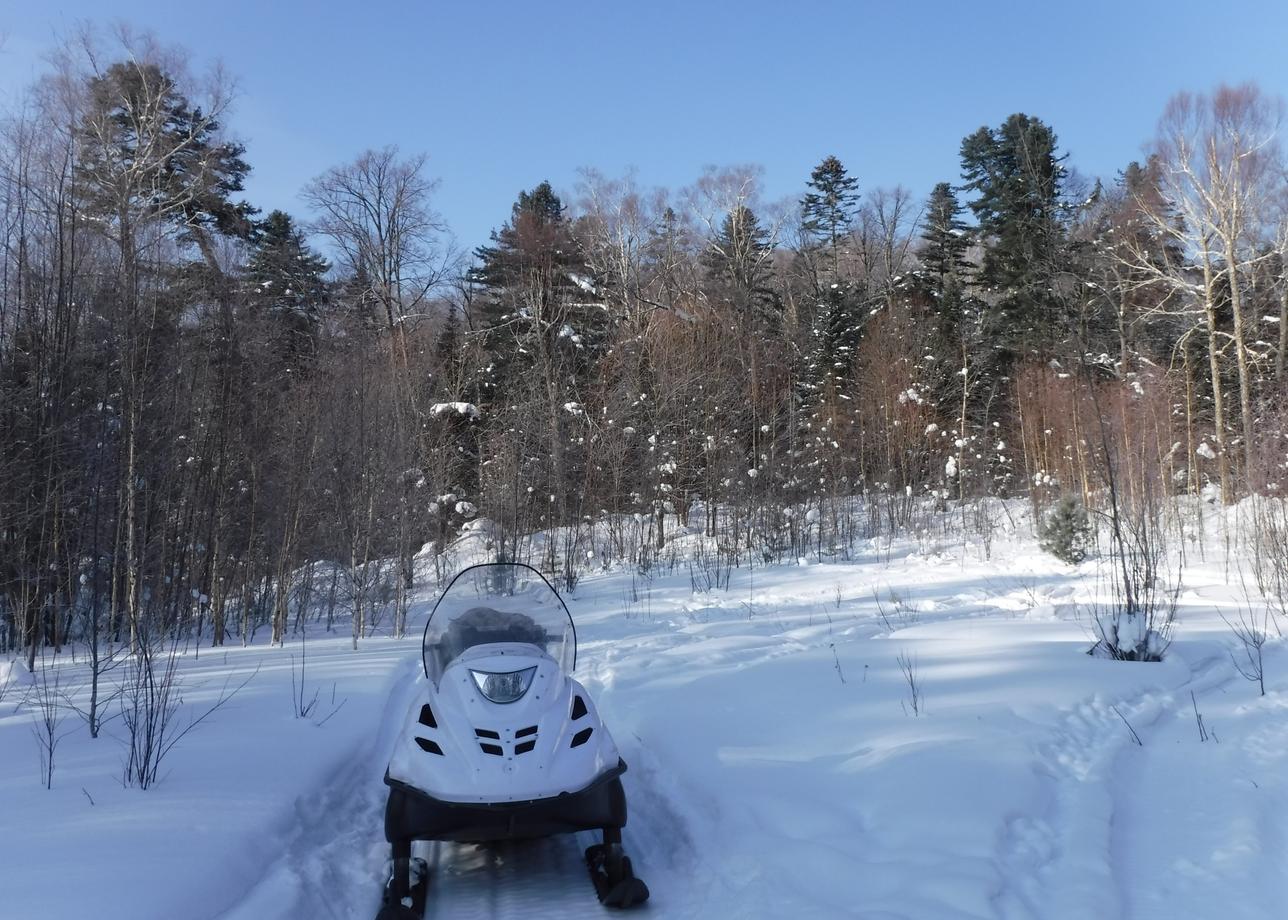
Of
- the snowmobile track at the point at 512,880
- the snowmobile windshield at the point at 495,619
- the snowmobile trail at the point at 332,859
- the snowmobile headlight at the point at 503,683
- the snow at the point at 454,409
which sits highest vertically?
the snow at the point at 454,409

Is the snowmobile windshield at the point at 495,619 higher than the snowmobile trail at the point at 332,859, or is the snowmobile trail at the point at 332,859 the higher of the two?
the snowmobile windshield at the point at 495,619

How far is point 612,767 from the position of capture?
3971mm

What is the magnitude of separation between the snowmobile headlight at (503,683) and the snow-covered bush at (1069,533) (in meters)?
12.7

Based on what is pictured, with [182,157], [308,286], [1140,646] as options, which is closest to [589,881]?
[1140,646]

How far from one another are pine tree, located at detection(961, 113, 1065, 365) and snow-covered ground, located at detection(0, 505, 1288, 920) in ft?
70.6

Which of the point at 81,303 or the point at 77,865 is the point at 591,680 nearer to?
the point at 77,865

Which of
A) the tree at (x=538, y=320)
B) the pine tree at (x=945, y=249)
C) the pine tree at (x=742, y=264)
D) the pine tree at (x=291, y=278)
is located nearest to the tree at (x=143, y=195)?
the pine tree at (x=291, y=278)

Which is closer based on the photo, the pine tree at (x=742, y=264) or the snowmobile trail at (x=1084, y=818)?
the snowmobile trail at (x=1084, y=818)

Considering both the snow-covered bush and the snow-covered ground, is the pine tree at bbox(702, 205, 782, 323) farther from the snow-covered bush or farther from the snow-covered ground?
the snow-covered ground

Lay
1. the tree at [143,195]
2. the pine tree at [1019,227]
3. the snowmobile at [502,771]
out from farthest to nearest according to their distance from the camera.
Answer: the pine tree at [1019,227] → the tree at [143,195] → the snowmobile at [502,771]

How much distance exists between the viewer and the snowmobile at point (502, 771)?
367 centimetres

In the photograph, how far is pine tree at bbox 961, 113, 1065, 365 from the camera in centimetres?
2708

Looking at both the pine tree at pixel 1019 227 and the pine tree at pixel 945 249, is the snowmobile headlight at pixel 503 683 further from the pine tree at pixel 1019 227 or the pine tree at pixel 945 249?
the pine tree at pixel 945 249

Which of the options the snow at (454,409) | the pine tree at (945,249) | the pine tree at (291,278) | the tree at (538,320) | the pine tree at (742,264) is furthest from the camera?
the pine tree at (945,249)
